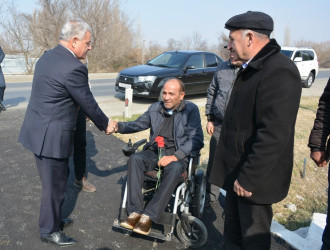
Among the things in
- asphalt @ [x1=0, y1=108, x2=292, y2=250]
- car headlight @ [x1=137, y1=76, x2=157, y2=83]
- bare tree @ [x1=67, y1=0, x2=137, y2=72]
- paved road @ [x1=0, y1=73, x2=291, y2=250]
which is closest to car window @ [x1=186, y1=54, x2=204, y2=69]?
car headlight @ [x1=137, y1=76, x2=157, y2=83]

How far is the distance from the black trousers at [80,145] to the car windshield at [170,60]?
716 centimetres

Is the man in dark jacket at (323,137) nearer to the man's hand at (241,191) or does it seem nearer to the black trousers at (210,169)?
the man's hand at (241,191)

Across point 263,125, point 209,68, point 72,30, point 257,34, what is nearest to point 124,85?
point 209,68

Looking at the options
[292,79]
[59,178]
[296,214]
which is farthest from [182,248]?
[292,79]

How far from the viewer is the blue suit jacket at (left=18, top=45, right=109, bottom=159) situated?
2.80m

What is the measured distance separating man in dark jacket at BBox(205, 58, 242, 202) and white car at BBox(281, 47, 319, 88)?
11.4 m

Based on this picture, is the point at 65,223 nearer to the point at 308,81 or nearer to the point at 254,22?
the point at 254,22

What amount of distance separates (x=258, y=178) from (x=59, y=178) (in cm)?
198

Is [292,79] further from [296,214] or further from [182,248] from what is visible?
[296,214]

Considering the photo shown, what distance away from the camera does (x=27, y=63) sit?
23281mm

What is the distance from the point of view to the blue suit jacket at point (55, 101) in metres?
2.80

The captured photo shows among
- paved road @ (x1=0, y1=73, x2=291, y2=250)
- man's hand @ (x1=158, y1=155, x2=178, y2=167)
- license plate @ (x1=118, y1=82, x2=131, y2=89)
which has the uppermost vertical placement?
man's hand @ (x1=158, y1=155, x2=178, y2=167)

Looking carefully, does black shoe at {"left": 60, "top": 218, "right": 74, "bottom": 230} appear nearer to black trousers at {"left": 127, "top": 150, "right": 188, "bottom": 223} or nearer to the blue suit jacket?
→ black trousers at {"left": 127, "top": 150, "right": 188, "bottom": 223}

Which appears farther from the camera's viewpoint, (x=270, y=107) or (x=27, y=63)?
(x=27, y=63)
